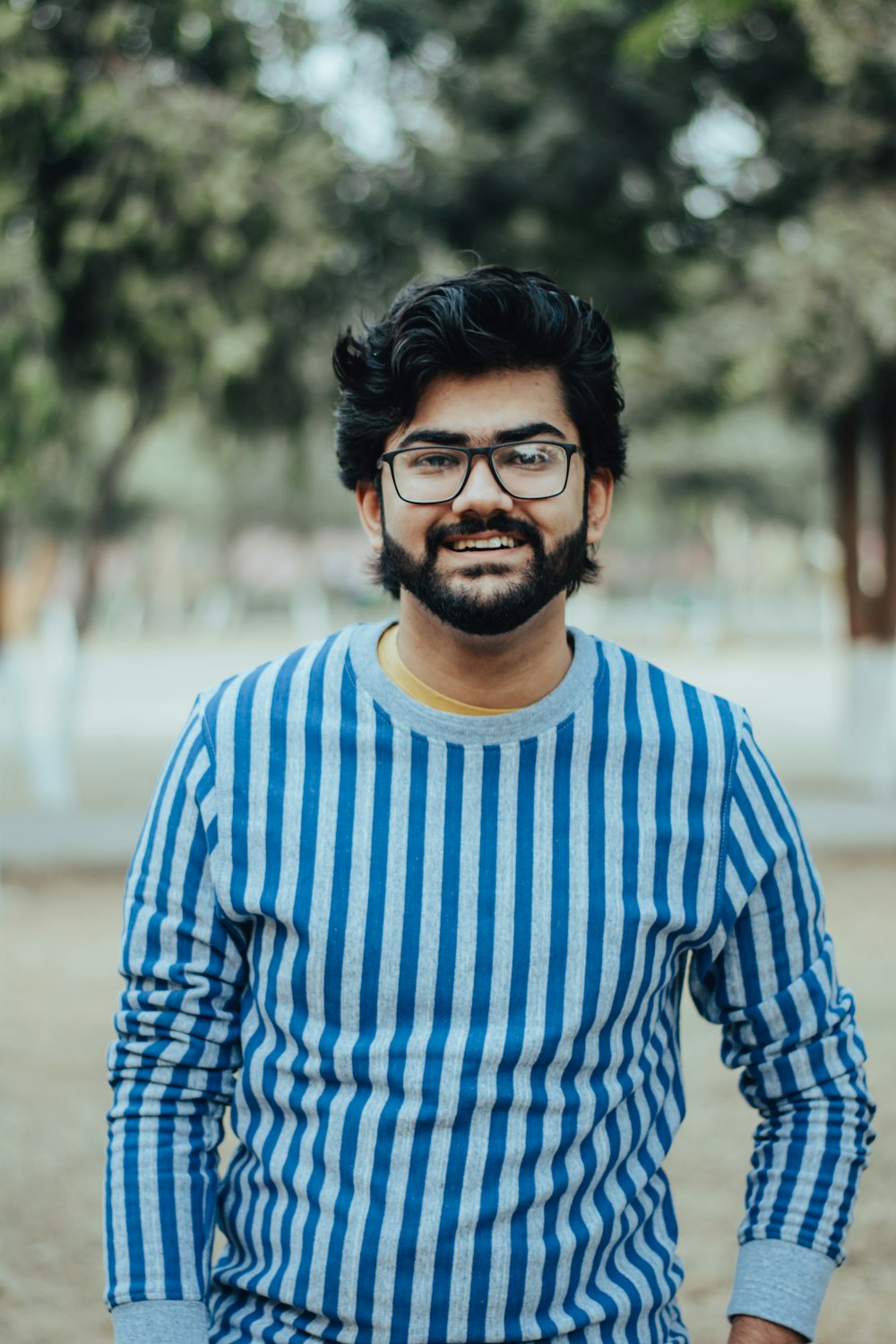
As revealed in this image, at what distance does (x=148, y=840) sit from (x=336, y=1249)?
0.52 metres

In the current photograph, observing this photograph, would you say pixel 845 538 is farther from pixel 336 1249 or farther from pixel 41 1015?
pixel 336 1249

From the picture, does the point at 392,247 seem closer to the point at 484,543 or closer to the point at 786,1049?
the point at 484,543

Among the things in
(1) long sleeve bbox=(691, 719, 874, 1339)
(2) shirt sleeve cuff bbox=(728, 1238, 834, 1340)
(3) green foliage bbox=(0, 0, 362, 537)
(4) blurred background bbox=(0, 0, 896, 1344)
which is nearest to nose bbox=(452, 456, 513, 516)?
(1) long sleeve bbox=(691, 719, 874, 1339)

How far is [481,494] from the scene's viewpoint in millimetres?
1794

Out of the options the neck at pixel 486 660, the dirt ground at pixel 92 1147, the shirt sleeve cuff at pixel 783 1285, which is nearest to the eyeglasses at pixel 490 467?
the neck at pixel 486 660

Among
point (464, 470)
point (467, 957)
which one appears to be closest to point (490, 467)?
point (464, 470)

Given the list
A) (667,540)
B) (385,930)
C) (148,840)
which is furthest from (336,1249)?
(667,540)

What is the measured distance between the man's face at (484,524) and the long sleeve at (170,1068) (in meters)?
0.35

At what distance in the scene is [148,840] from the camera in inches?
70.9

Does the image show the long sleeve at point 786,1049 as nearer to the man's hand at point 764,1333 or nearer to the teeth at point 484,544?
the man's hand at point 764,1333

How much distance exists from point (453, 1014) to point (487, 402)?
74 cm

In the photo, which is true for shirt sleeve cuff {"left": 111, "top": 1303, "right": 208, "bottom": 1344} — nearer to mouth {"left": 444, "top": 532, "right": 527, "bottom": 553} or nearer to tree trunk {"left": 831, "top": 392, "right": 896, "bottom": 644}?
mouth {"left": 444, "top": 532, "right": 527, "bottom": 553}

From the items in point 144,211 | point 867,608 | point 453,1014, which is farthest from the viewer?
point 867,608

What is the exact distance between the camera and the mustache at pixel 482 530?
1.82m
